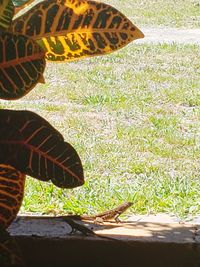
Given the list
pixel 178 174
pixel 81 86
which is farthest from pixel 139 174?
pixel 81 86

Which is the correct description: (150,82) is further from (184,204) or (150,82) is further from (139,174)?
(184,204)

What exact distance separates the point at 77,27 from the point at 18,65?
0.55 feet

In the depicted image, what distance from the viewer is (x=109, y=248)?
1828mm

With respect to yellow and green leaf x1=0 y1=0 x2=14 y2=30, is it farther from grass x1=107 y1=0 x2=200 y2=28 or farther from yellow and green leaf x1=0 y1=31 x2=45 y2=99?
grass x1=107 y1=0 x2=200 y2=28

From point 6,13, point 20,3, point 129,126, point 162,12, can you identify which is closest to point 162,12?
point 162,12

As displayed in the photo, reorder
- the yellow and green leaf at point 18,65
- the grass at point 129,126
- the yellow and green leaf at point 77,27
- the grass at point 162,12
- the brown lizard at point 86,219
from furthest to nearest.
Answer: the grass at point 162,12
the grass at point 129,126
the brown lizard at point 86,219
the yellow and green leaf at point 77,27
the yellow and green leaf at point 18,65

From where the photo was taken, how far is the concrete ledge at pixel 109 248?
1828mm

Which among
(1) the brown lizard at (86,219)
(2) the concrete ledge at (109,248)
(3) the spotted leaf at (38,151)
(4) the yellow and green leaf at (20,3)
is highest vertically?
(4) the yellow and green leaf at (20,3)

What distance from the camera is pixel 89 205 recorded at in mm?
3066

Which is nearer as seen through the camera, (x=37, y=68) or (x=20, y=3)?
(x=37, y=68)

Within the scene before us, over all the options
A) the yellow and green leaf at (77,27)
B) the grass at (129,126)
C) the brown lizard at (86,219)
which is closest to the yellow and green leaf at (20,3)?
the yellow and green leaf at (77,27)

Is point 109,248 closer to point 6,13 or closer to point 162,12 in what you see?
point 6,13

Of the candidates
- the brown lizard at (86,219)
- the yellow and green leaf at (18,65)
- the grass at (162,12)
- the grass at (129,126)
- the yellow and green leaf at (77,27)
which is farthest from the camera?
the grass at (162,12)

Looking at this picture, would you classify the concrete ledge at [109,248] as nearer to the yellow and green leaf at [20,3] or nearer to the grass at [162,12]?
the yellow and green leaf at [20,3]
